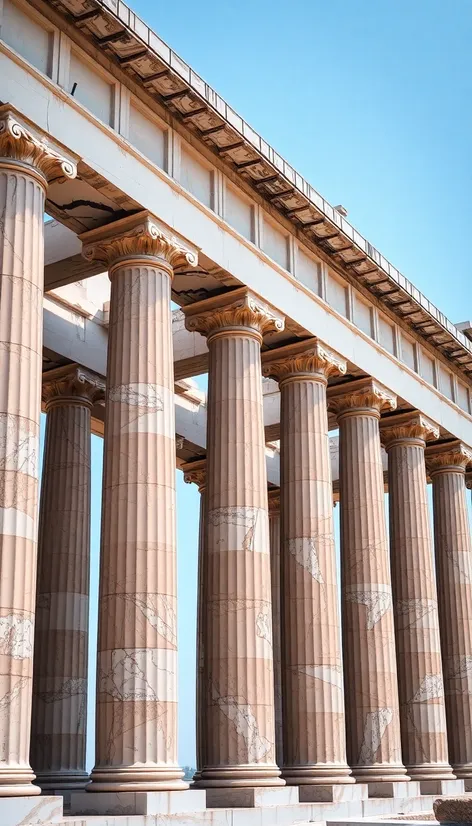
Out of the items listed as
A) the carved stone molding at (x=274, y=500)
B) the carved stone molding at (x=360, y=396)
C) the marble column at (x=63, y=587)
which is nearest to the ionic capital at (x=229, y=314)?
the marble column at (x=63, y=587)

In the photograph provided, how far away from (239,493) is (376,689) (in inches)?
887

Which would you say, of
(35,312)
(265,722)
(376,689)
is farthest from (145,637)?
(376,689)

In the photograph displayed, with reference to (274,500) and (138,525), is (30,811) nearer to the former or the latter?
(138,525)

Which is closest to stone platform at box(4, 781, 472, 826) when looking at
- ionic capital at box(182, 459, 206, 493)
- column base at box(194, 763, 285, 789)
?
column base at box(194, 763, 285, 789)

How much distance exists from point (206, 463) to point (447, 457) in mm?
40015

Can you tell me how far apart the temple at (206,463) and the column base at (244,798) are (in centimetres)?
14

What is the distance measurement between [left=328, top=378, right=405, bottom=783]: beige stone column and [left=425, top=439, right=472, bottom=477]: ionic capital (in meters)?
16.2

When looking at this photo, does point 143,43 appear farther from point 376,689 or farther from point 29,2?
point 376,689

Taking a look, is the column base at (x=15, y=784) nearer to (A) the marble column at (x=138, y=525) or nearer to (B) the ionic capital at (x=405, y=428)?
(A) the marble column at (x=138, y=525)

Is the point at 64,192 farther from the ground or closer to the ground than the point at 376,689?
farther from the ground

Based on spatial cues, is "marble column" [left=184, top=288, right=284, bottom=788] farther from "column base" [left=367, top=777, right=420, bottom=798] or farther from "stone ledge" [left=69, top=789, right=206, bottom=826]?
"column base" [left=367, top=777, right=420, bottom=798]

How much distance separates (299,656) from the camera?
73.2 m

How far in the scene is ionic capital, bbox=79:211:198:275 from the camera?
63.2 metres

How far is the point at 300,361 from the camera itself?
8019 centimetres
